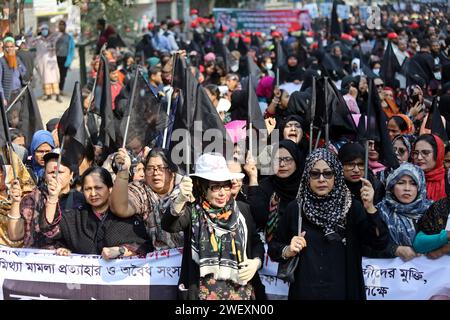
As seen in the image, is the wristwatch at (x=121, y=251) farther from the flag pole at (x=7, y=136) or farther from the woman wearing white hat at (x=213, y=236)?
the flag pole at (x=7, y=136)

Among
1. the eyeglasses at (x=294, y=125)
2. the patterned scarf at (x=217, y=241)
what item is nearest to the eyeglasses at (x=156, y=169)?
the patterned scarf at (x=217, y=241)

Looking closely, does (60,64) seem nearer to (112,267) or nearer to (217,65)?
(217,65)

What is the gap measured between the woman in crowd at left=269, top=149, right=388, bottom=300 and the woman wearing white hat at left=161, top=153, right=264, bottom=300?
245 mm

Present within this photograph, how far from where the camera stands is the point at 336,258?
4.96 meters

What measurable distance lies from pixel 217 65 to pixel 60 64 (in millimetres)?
5711

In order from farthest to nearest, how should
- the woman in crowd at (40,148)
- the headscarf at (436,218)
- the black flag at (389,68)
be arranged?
1. the black flag at (389,68)
2. the woman in crowd at (40,148)
3. the headscarf at (436,218)

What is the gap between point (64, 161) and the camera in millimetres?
6367

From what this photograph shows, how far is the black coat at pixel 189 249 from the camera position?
4938 mm

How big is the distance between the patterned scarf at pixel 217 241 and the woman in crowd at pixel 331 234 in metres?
0.25

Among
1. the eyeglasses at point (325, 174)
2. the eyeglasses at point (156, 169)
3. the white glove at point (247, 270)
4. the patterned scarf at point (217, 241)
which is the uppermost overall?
the eyeglasses at point (325, 174)

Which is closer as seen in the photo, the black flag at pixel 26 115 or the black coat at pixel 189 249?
the black coat at pixel 189 249

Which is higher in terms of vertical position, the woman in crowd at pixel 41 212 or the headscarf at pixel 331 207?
the headscarf at pixel 331 207

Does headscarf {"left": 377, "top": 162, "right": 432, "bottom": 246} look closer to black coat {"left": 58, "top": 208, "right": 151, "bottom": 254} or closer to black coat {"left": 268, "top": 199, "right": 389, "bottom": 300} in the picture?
black coat {"left": 268, "top": 199, "right": 389, "bottom": 300}

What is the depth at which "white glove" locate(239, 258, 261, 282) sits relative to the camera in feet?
16.2
